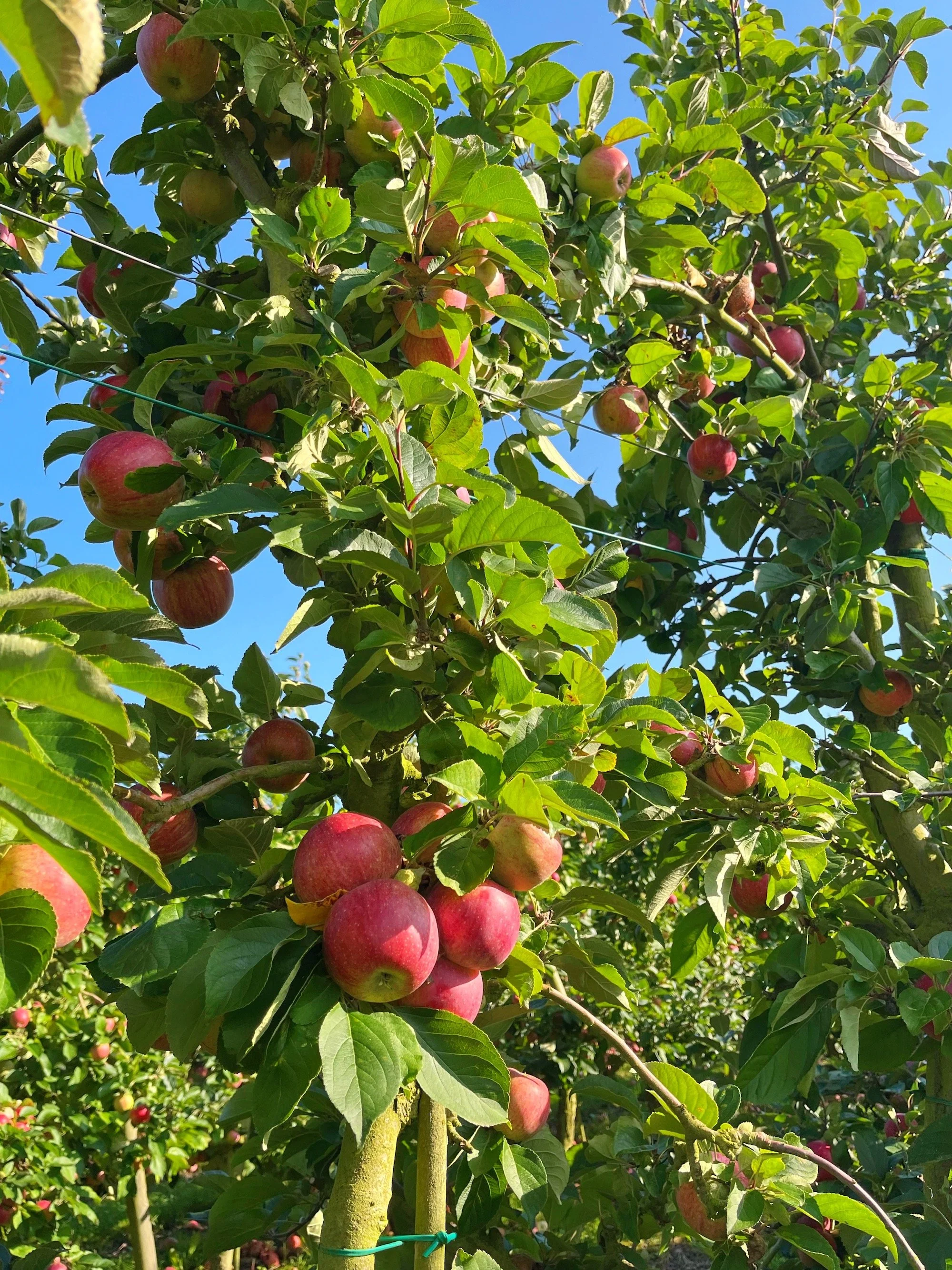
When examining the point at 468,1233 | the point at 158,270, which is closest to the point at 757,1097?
the point at 468,1233

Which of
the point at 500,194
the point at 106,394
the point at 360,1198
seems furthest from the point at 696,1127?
the point at 106,394

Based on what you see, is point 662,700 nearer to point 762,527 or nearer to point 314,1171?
point 314,1171

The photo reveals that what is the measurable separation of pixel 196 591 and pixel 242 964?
2.32ft

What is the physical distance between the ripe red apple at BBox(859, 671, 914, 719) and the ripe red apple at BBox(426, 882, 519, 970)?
6.01 feet

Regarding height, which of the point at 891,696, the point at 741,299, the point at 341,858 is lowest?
the point at 341,858

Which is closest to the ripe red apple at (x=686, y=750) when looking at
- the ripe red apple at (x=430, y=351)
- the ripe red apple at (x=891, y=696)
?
the ripe red apple at (x=430, y=351)

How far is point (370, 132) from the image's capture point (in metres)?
1.55

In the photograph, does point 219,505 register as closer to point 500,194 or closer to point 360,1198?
point 500,194

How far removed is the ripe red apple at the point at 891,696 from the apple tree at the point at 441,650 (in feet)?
0.04

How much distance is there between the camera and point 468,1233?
5.14ft

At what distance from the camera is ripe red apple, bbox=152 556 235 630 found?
1.53m

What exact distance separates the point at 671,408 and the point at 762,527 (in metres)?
0.49

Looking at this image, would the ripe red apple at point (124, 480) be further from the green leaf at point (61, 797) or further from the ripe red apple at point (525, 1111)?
the ripe red apple at point (525, 1111)

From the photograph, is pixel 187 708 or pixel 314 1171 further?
pixel 314 1171
